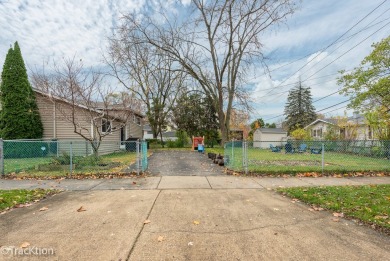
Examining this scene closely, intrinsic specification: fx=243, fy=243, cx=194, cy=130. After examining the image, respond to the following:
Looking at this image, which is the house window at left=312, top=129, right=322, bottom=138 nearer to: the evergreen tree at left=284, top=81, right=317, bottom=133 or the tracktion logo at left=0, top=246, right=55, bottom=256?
the evergreen tree at left=284, top=81, right=317, bottom=133

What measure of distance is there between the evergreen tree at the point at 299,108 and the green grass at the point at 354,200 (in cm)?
4327

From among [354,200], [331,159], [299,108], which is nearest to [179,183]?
[354,200]

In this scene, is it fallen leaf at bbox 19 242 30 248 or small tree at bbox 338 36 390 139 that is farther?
small tree at bbox 338 36 390 139

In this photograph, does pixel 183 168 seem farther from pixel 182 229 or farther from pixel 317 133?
pixel 317 133

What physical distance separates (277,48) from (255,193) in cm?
1548

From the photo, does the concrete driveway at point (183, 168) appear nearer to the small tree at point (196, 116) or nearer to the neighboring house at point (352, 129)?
the small tree at point (196, 116)

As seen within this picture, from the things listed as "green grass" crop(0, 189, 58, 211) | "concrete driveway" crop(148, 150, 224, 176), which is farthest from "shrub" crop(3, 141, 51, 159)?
"green grass" crop(0, 189, 58, 211)

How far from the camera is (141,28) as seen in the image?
20156 millimetres

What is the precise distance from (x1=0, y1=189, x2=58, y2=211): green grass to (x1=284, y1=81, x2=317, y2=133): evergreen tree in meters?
46.6

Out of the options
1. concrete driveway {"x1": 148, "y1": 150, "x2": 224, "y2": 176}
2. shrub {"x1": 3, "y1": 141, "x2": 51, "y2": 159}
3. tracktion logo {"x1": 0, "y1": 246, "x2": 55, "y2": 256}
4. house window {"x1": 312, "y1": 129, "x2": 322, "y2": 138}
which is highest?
house window {"x1": 312, "y1": 129, "x2": 322, "y2": 138}

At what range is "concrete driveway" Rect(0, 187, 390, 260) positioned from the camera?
296 cm

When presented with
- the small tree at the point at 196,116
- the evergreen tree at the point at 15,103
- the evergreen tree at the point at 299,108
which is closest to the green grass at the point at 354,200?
the evergreen tree at the point at 15,103

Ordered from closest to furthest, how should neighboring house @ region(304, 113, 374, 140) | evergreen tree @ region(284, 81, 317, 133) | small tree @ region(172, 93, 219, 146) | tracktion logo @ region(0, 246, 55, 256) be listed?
tracktion logo @ region(0, 246, 55, 256), neighboring house @ region(304, 113, 374, 140), small tree @ region(172, 93, 219, 146), evergreen tree @ region(284, 81, 317, 133)

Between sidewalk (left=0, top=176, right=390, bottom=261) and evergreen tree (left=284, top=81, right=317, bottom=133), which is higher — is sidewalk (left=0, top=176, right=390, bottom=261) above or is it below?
below
